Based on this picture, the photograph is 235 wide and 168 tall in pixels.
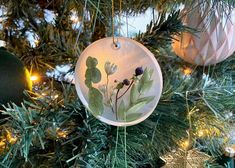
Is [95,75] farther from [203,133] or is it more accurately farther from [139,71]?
[203,133]

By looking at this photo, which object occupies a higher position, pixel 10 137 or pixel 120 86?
pixel 120 86

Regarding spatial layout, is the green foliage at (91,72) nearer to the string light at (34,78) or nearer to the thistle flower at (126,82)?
the thistle flower at (126,82)

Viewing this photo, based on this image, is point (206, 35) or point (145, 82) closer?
point (145, 82)

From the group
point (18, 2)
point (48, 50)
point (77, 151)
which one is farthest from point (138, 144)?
point (18, 2)

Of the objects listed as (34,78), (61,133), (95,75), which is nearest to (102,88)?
(95,75)

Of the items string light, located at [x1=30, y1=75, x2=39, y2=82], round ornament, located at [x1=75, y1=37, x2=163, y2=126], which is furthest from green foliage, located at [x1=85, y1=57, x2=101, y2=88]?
string light, located at [x1=30, y1=75, x2=39, y2=82]

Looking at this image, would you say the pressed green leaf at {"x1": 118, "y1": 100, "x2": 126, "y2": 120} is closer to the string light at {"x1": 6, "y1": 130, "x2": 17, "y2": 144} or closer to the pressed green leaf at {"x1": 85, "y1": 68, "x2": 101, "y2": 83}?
the pressed green leaf at {"x1": 85, "y1": 68, "x2": 101, "y2": 83}

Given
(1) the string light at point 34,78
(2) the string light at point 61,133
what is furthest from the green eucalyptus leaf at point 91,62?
(1) the string light at point 34,78
